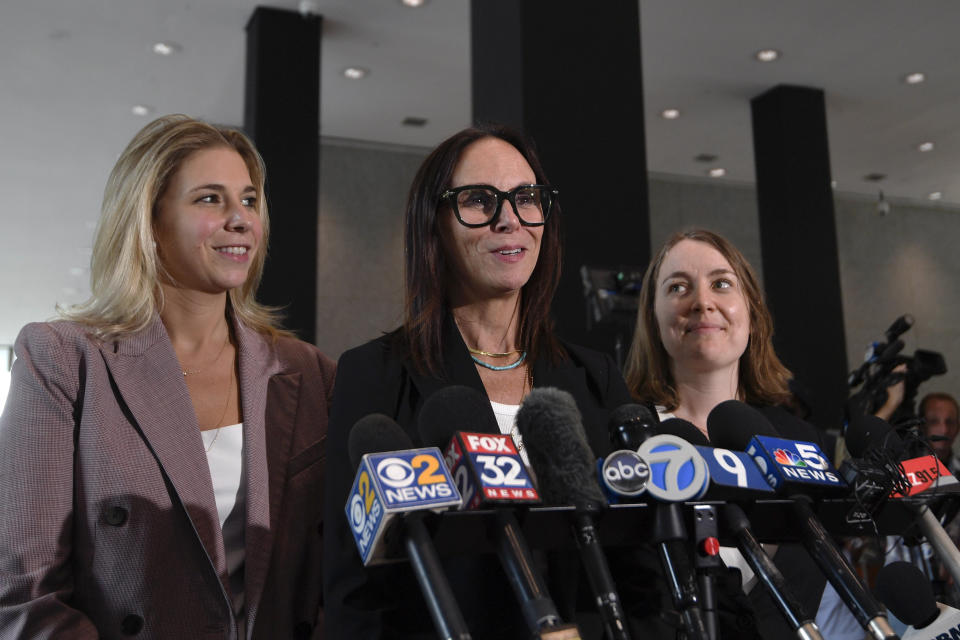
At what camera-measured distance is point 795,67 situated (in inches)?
299

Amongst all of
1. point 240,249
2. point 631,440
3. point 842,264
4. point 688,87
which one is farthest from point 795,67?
point 631,440

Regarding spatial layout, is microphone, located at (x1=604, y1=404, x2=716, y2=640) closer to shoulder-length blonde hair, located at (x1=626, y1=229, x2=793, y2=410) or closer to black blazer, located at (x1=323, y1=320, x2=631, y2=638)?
black blazer, located at (x1=323, y1=320, x2=631, y2=638)

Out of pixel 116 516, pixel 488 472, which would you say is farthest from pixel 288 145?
pixel 488 472

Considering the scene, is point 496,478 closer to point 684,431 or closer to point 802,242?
point 684,431

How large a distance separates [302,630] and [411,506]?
0.93 metres

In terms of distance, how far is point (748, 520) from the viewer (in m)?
1.10

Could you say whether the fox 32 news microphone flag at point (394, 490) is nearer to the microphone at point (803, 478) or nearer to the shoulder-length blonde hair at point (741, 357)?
the microphone at point (803, 478)

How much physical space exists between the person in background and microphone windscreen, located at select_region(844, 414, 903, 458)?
19.2 inches

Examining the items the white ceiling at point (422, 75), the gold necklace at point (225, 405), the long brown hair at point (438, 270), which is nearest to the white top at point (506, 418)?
the long brown hair at point (438, 270)

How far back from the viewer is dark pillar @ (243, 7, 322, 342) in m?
6.11

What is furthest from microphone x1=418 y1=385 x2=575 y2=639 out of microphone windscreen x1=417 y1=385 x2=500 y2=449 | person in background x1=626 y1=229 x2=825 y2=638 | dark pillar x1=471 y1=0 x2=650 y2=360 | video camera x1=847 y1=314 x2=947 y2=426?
dark pillar x1=471 y1=0 x2=650 y2=360

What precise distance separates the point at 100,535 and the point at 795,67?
7131mm

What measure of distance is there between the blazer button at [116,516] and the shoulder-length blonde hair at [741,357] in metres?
1.07

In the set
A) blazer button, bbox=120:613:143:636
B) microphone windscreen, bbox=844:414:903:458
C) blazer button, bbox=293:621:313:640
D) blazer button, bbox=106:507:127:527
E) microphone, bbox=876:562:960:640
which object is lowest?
blazer button, bbox=293:621:313:640
